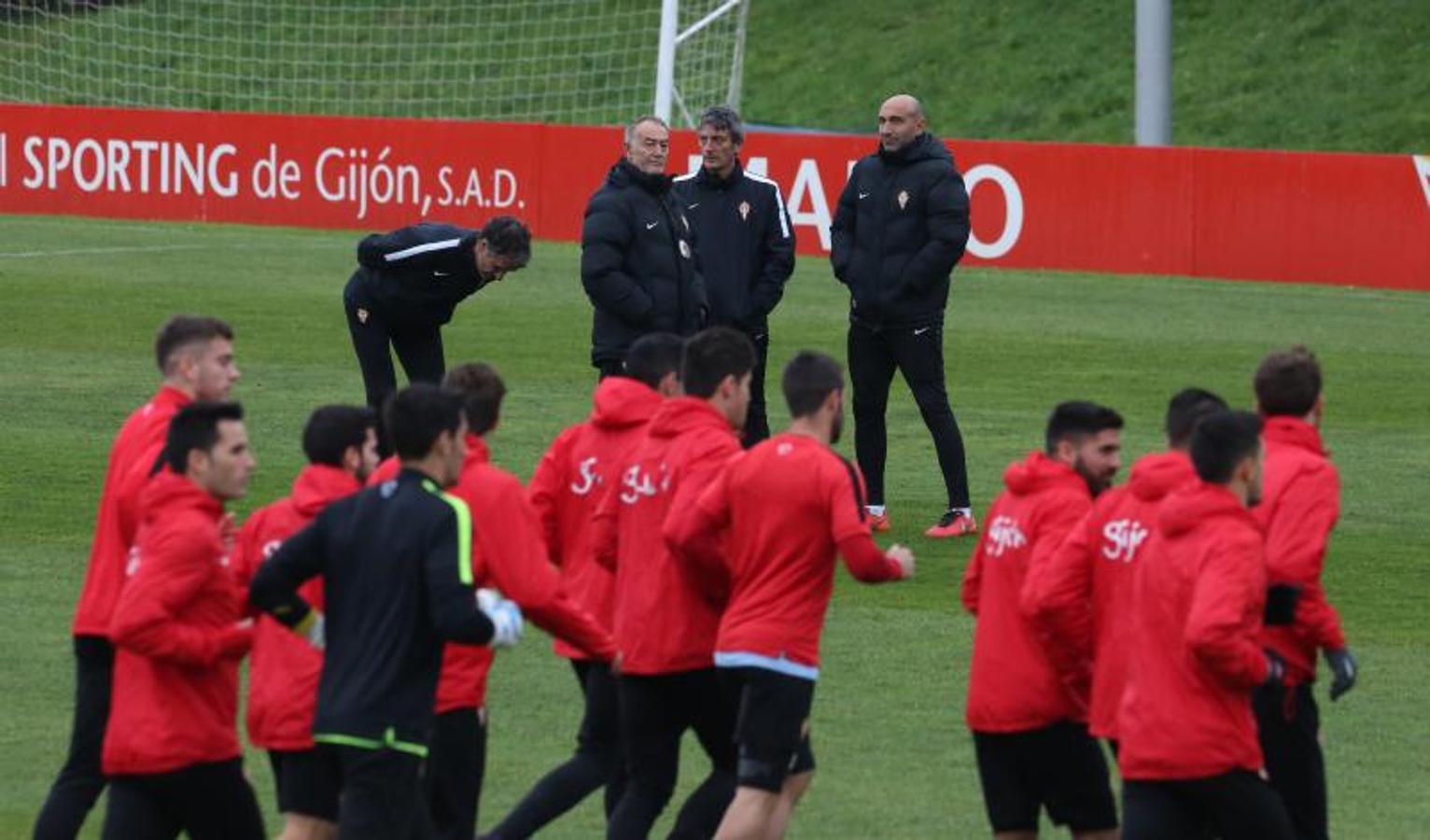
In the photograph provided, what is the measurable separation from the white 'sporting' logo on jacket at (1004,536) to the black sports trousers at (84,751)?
2563 mm

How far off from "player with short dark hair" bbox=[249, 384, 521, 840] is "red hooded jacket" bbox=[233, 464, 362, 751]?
13.0 inches

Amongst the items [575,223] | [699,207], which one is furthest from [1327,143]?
[699,207]

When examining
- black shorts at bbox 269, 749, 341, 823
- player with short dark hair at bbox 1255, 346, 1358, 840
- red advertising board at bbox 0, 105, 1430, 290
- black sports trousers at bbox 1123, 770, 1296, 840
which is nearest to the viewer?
black sports trousers at bbox 1123, 770, 1296, 840

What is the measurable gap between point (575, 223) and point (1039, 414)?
488 inches

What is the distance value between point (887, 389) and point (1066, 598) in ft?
21.9

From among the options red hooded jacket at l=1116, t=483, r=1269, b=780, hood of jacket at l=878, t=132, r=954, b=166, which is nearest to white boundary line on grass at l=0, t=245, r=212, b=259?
hood of jacket at l=878, t=132, r=954, b=166

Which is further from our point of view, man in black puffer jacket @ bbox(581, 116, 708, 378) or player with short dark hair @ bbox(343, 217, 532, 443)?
man in black puffer jacket @ bbox(581, 116, 708, 378)

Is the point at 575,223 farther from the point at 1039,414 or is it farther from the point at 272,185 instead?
the point at 1039,414

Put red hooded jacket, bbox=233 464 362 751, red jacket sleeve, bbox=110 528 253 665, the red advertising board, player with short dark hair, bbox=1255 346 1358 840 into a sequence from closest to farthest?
red jacket sleeve, bbox=110 528 253 665
red hooded jacket, bbox=233 464 362 751
player with short dark hair, bbox=1255 346 1358 840
the red advertising board

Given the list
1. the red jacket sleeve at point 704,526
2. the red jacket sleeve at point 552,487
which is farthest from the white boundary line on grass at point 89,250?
the red jacket sleeve at point 704,526

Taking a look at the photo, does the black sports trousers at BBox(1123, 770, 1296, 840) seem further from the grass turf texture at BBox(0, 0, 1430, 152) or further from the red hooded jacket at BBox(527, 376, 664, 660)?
the grass turf texture at BBox(0, 0, 1430, 152)

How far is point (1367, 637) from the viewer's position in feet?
38.5

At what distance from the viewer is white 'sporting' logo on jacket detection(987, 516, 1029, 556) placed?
25.3ft

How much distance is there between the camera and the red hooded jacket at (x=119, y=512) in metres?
7.39
